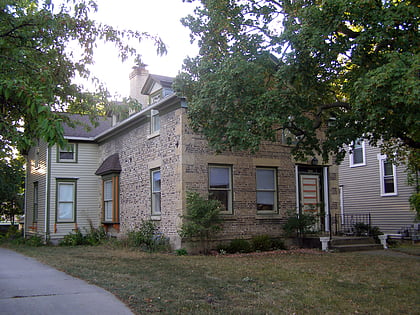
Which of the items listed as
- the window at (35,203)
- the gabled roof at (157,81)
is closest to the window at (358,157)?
the gabled roof at (157,81)

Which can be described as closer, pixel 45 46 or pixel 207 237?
pixel 45 46

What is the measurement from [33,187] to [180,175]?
42.9 ft

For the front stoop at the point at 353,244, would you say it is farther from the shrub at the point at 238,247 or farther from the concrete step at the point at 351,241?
the shrub at the point at 238,247

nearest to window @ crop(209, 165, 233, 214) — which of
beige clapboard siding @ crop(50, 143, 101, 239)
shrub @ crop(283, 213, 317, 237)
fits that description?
shrub @ crop(283, 213, 317, 237)

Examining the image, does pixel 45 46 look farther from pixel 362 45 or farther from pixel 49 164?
pixel 49 164

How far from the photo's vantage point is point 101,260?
44.0ft

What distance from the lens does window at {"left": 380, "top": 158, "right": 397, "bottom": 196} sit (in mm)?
23172

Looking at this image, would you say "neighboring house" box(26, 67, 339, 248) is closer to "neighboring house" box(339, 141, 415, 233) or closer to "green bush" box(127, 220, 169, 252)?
"green bush" box(127, 220, 169, 252)

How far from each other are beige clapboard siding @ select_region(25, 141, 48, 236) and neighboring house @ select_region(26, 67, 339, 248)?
6.0 inches

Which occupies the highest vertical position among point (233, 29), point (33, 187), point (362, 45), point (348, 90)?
point (233, 29)

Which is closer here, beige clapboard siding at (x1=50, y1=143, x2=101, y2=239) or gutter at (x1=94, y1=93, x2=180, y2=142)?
gutter at (x1=94, y1=93, x2=180, y2=142)

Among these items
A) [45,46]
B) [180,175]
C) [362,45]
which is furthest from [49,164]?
[362,45]

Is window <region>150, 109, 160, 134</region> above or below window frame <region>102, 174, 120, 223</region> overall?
above

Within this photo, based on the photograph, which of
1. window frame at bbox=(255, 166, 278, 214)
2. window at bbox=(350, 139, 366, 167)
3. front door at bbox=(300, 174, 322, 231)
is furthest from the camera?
window at bbox=(350, 139, 366, 167)
